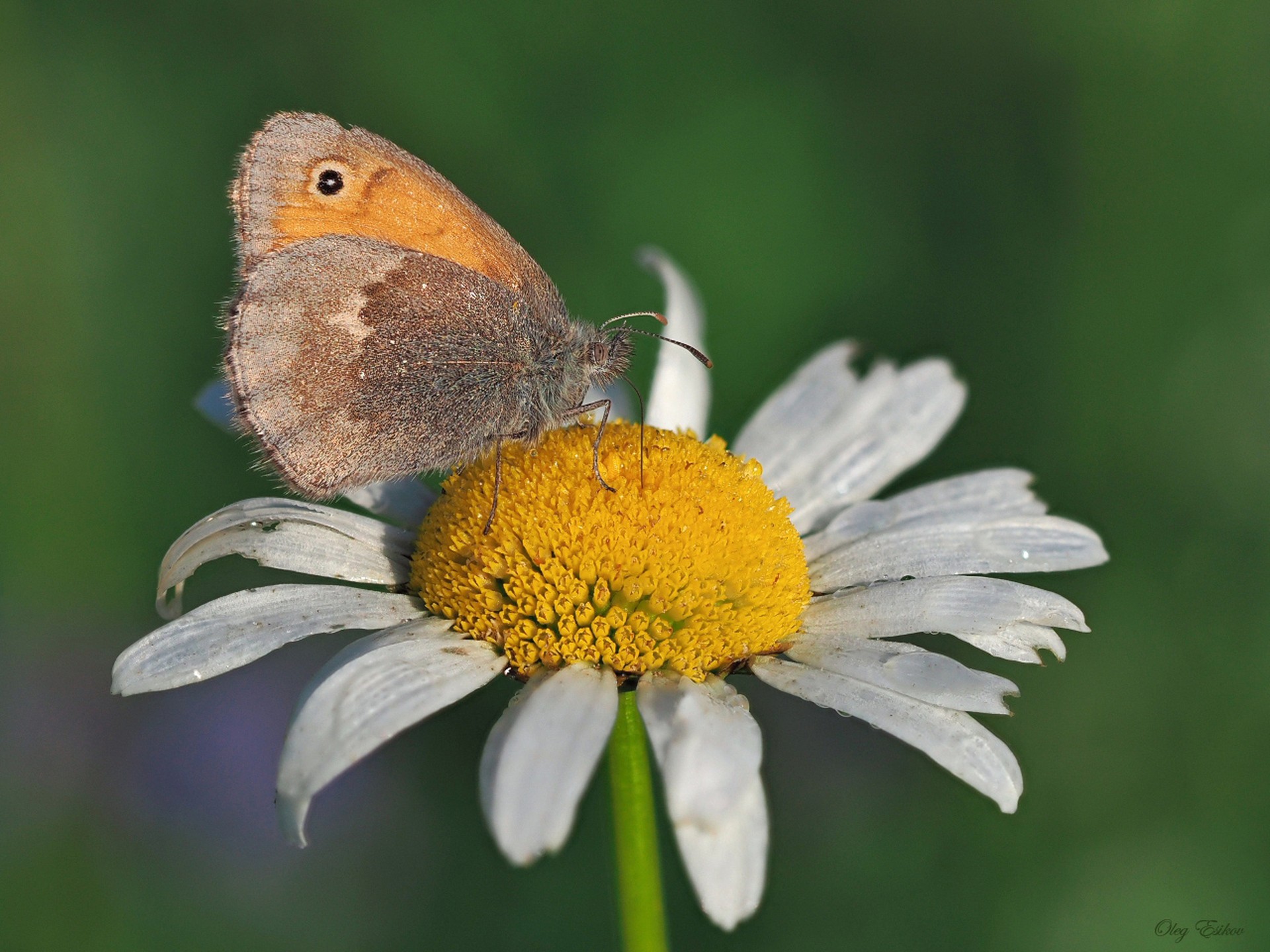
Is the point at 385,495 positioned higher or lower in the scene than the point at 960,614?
lower

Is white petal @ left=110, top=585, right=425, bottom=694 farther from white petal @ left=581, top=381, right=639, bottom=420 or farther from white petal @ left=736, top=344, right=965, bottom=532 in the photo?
white petal @ left=736, top=344, right=965, bottom=532

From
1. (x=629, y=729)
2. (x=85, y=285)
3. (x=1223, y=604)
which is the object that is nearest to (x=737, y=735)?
(x=629, y=729)

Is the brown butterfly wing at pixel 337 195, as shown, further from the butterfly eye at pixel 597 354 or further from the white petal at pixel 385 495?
the white petal at pixel 385 495

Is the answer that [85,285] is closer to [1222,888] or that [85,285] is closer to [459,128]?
[459,128]

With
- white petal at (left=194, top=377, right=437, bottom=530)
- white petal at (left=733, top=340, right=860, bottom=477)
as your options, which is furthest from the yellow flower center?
white petal at (left=733, top=340, right=860, bottom=477)

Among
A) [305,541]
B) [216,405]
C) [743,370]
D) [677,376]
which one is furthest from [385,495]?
[743,370]

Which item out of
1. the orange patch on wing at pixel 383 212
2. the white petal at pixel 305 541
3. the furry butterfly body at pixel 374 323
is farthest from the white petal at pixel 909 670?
the orange patch on wing at pixel 383 212

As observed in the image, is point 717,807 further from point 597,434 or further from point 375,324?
point 375,324
